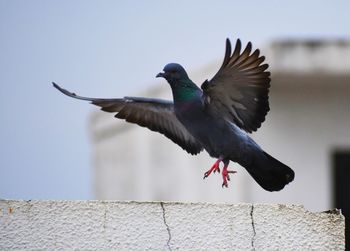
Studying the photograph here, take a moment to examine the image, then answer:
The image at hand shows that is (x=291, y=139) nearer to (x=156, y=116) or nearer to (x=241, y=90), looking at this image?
(x=156, y=116)

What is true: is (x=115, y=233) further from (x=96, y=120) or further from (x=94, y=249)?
(x=96, y=120)

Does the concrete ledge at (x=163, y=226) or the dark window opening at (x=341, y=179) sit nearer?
the concrete ledge at (x=163, y=226)

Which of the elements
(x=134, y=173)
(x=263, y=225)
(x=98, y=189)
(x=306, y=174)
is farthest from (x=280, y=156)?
(x=263, y=225)

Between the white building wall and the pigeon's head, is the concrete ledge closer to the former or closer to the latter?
the pigeon's head

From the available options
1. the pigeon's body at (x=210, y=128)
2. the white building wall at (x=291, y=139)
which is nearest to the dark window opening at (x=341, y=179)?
the white building wall at (x=291, y=139)

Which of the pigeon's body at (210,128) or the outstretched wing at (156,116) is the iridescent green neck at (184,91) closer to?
the pigeon's body at (210,128)

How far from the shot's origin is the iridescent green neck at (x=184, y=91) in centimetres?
696

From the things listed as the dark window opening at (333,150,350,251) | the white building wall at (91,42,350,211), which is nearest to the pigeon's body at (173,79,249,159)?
the white building wall at (91,42,350,211)

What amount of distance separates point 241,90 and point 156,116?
826mm

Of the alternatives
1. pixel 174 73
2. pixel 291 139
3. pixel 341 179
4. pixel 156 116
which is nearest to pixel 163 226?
pixel 174 73

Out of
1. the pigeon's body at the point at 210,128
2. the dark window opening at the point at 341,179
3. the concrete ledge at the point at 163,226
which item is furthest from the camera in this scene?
the dark window opening at the point at 341,179

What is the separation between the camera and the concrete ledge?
520 centimetres

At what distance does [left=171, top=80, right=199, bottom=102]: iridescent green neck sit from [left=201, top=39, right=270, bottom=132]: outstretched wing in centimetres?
8

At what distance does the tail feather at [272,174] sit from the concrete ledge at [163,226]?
1.39 metres
